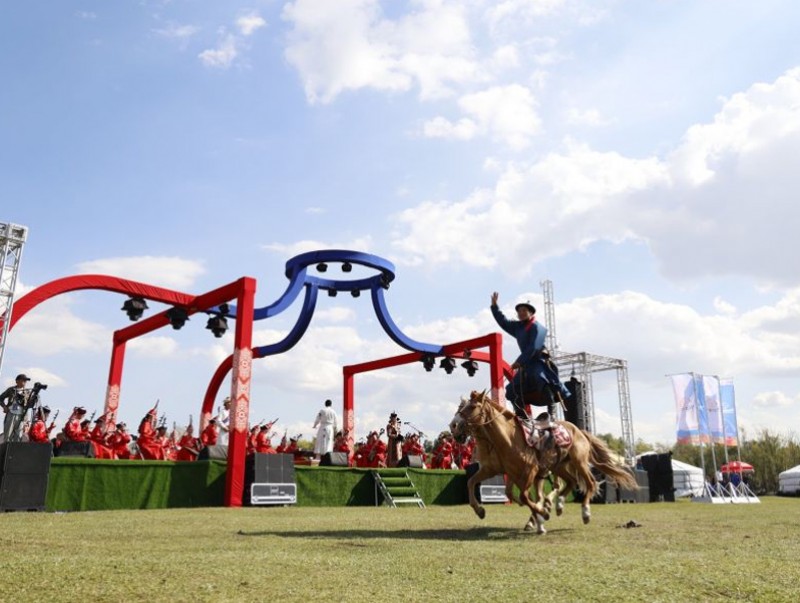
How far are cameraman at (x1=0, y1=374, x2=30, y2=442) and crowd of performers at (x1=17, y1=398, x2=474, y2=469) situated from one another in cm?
225

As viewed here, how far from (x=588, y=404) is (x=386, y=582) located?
3230cm

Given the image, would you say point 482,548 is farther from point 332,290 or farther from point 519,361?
point 332,290

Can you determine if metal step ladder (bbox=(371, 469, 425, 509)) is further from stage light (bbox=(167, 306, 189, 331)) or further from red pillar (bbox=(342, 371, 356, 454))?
red pillar (bbox=(342, 371, 356, 454))

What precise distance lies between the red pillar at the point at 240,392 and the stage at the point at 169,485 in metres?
0.33

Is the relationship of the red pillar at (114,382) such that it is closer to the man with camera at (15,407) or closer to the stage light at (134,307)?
the stage light at (134,307)

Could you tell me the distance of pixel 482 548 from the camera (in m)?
4.64

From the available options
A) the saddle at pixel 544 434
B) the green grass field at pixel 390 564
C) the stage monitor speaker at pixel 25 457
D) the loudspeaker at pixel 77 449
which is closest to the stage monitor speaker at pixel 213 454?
the loudspeaker at pixel 77 449

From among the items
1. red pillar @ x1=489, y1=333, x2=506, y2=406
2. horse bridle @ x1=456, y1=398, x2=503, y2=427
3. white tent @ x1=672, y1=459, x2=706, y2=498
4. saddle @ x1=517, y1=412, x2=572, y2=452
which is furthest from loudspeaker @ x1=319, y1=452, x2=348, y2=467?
white tent @ x1=672, y1=459, x2=706, y2=498

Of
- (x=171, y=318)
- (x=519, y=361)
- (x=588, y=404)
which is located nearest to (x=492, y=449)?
(x=519, y=361)

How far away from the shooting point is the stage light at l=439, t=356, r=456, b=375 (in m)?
21.5

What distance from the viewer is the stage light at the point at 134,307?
47.6ft

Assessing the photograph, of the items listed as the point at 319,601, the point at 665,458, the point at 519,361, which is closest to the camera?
the point at 319,601

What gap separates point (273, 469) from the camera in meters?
12.1

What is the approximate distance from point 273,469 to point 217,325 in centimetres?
528
